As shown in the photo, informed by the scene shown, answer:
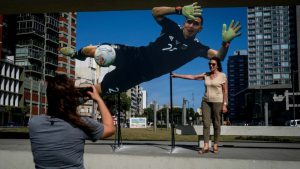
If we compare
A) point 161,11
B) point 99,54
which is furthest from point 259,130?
point 99,54

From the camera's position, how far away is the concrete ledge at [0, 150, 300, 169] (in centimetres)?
557

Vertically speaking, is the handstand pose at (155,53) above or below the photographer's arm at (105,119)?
above

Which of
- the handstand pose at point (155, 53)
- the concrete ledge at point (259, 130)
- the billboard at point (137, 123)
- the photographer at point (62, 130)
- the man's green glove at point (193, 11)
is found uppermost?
the man's green glove at point (193, 11)

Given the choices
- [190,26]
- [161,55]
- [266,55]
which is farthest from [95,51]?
[266,55]

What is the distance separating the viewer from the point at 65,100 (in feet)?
7.91

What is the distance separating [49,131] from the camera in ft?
8.06

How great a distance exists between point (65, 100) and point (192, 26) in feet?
22.6

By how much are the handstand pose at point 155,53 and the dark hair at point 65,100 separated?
6344 mm

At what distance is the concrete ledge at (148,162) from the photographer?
18.3ft

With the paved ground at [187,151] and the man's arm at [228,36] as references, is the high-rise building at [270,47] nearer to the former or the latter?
the man's arm at [228,36]

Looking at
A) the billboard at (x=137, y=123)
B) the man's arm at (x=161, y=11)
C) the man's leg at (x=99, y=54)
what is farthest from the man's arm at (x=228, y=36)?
the billboard at (x=137, y=123)

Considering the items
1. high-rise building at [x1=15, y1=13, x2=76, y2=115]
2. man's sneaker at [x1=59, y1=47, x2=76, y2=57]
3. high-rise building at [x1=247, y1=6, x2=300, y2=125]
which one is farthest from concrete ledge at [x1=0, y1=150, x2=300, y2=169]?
high-rise building at [x1=247, y1=6, x2=300, y2=125]

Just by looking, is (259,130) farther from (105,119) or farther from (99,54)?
(105,119)

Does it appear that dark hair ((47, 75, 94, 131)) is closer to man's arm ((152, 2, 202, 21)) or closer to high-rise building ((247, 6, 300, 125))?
man's arm ((152, 2, 202, 21))
